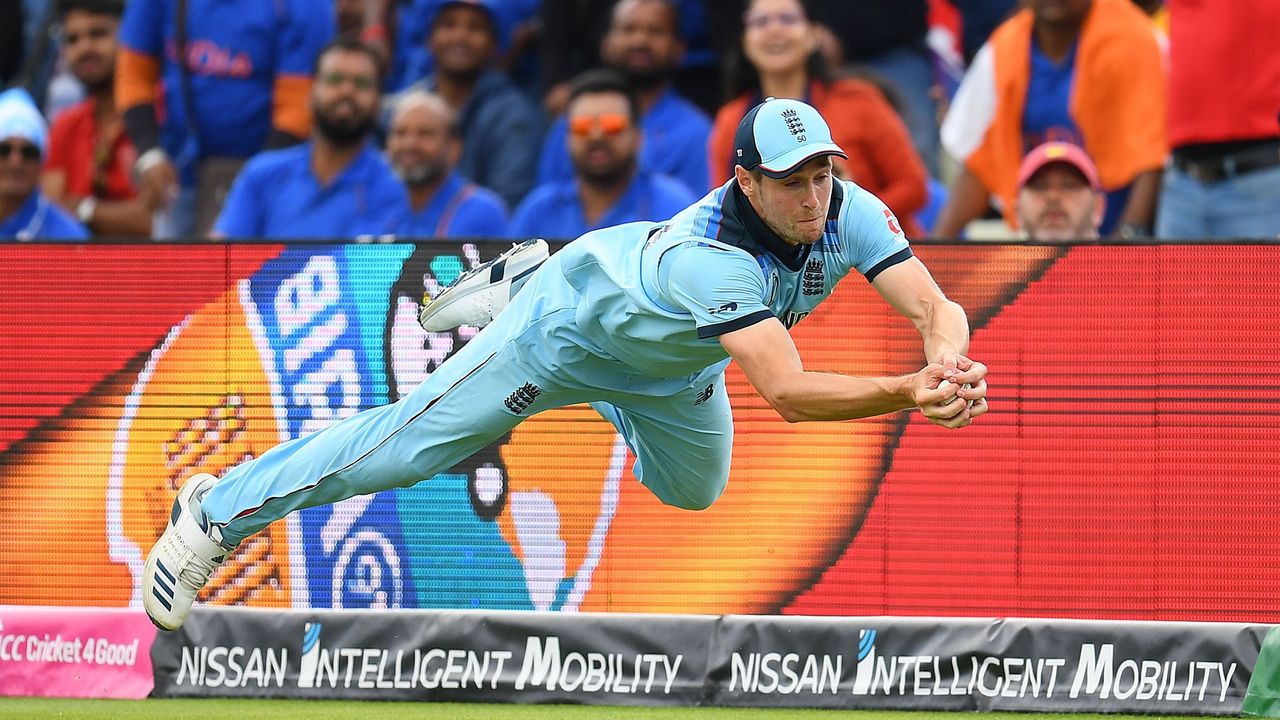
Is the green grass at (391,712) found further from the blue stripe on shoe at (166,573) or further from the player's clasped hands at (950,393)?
the player's clasped hands at (950,393)

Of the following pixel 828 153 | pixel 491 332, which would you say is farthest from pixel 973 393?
pixel 491 332

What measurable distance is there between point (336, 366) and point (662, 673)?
79.0 inches

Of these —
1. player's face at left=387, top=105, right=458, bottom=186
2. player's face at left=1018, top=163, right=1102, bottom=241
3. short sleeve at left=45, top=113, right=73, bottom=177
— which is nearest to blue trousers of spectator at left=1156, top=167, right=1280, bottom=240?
player's face at left=1018, top=163, right=1102, bottom=241

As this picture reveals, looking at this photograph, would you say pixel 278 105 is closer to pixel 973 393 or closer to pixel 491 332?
pixel 491 332

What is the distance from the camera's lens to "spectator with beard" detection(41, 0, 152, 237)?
12086 millimetres

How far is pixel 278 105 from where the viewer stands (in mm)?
11195

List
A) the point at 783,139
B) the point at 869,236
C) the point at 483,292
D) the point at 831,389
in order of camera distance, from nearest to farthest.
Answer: the point at 831,389
the point at 783,139
the point at 869,236
the point at 483,292

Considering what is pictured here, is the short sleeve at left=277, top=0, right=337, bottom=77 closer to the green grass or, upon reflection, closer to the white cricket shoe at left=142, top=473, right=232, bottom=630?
the white cricket shoe at left=142, top=473, right=232, bottom=630

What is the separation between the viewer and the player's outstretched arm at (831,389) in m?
5.21

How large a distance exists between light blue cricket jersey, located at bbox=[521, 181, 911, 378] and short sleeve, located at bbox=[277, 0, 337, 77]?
508 cm

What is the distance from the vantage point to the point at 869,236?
20.6 feet

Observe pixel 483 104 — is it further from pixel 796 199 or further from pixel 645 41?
pixel 796 199

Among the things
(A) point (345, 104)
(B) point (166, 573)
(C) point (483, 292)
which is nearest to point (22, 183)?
(A) point (345, 104)

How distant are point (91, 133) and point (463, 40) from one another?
2923 millimetres
